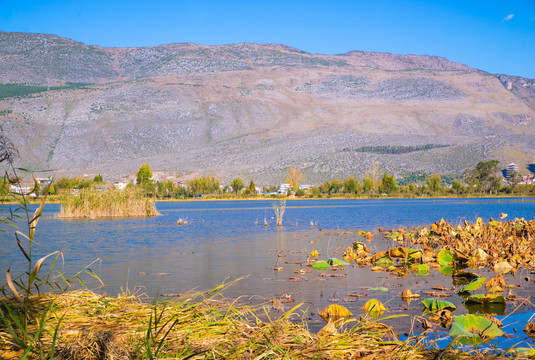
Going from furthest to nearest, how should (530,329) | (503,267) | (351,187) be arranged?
(351,187)
(503,267)
(530,329)

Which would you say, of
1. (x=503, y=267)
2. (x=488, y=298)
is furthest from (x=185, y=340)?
(x=503, y=267)

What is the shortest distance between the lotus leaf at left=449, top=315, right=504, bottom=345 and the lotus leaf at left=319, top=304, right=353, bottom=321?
5.18 ft

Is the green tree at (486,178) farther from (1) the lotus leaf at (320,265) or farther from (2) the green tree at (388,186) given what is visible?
(1) the lotus leaf at (320,265)

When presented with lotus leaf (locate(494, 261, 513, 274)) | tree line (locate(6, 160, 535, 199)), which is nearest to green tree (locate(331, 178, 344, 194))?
tree line (locate(6, 160, 535, 199))

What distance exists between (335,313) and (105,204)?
3472cm

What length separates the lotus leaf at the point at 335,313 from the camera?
7465 millimetres

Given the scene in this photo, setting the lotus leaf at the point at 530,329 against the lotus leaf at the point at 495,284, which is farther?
the lotus leaf at the point at 495,284

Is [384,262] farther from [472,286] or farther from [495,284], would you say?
[472,286]

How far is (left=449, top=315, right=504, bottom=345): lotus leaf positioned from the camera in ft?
20.1

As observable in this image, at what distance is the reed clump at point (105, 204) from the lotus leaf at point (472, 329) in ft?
117

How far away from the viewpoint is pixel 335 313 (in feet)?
24.7

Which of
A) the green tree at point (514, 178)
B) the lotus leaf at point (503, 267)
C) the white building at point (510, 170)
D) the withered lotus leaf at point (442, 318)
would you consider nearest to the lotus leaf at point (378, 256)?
the lotus leaf at point (503, 267)

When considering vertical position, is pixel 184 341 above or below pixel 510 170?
below

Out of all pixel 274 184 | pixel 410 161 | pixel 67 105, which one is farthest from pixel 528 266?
pixel 67 105
